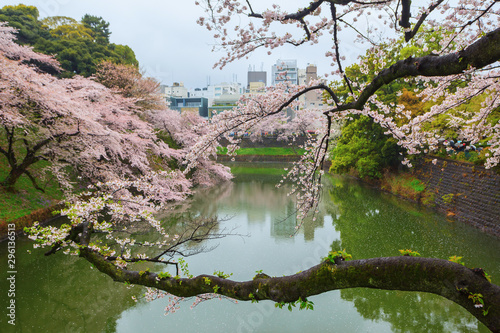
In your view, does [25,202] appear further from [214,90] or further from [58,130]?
[214,90]

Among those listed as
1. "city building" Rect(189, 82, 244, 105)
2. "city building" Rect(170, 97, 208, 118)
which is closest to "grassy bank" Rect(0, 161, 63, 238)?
"city building" Rect(170, 97, 208, 118)

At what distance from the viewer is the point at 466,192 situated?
28.8ft

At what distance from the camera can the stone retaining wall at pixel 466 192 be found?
7.58 meters

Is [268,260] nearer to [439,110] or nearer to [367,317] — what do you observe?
[367,317]

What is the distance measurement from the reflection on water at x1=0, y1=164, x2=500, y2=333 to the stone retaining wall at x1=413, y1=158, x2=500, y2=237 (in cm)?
52

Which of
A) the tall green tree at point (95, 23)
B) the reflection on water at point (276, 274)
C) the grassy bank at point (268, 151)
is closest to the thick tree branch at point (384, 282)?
the reflection on water at point (276, 274)

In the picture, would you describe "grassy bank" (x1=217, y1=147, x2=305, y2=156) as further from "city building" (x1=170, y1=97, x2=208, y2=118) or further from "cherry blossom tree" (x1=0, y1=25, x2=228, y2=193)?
"city building" (x1=170, y1=97, x2=208, y2=118)

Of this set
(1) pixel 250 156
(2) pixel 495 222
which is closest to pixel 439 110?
(2) pixel 495 222

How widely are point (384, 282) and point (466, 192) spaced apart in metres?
9.27

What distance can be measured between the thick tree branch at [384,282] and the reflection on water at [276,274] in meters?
2.51

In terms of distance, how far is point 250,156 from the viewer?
2692 centimetres

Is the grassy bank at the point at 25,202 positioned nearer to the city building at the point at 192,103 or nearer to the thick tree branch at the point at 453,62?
the thick tree branch at the point at 453,62

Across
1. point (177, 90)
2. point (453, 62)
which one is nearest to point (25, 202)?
point (453, 62)

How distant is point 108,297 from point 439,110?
5.50m
